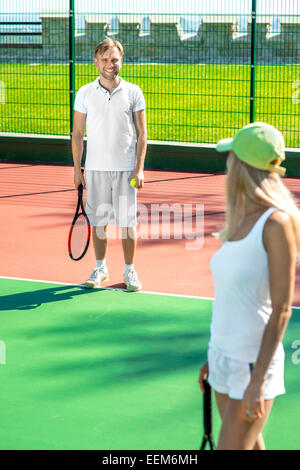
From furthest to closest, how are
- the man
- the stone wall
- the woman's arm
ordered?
the stone wall, the man, the woman's arm

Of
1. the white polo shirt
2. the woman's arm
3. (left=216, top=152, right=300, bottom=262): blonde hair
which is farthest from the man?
the woman's arm

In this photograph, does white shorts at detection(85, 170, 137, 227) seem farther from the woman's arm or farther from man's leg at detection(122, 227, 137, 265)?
the woman's arm

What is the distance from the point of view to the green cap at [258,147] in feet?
11.3

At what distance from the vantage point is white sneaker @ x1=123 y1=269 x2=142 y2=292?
783 cm

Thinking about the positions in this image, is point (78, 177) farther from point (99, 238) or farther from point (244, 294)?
point (244, 294)

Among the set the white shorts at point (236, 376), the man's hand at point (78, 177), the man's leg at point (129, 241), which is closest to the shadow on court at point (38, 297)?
the man's leg at point (129, 241)

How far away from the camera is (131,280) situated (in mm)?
7879

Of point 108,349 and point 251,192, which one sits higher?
point 251,192

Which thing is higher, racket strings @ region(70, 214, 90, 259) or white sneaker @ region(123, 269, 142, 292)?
racket strings @ region(70, 214, 90, 259)

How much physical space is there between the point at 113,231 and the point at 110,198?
2588 millimetres

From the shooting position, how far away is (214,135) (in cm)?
1830

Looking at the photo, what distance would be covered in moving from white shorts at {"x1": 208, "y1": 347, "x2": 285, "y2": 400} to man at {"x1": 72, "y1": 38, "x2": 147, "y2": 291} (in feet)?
13.6

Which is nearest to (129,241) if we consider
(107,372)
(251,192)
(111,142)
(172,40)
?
(111,142)

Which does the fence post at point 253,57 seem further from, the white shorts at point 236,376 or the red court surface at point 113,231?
the white shorts at point 236,376
